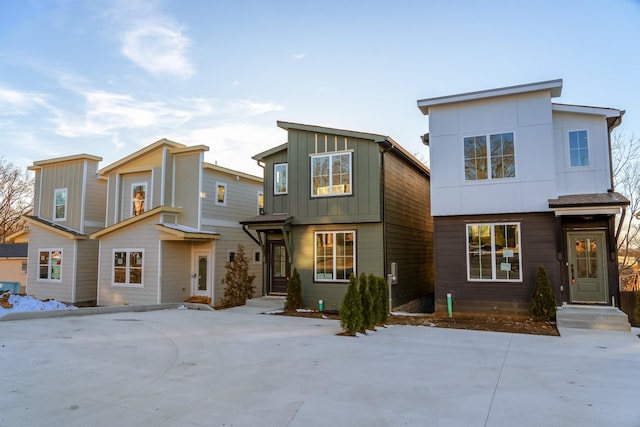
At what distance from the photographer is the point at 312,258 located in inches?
527

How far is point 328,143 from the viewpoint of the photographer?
13289mm

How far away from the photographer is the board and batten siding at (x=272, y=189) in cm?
1391

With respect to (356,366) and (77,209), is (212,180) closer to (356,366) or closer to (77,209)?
(77,209)

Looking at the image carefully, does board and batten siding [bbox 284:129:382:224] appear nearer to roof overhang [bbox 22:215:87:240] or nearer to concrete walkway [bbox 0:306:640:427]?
concrete walkway [bbox 0:306:640:427]

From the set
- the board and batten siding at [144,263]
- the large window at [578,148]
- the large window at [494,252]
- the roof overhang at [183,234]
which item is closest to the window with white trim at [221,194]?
the roof overhang at [183,234]

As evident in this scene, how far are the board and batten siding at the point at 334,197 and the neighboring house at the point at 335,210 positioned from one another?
3cm

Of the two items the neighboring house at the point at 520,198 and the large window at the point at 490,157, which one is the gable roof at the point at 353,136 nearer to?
the neighboring house at the point at 520,198

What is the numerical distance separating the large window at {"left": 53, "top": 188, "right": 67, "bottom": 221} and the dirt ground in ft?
44.3

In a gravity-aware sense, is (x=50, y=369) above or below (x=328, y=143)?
below

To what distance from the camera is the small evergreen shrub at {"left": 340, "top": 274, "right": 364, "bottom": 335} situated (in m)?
8.83

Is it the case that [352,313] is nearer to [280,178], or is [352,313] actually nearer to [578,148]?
[280,178]

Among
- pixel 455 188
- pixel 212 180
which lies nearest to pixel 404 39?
pixel 455 188

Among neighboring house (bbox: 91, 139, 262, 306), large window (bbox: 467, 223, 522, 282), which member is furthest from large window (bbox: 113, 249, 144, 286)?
large window (bbox: 467, 223, 522, 282)

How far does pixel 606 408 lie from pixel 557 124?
8.73m
